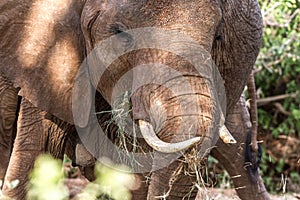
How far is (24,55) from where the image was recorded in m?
4.74

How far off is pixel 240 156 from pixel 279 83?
284cm

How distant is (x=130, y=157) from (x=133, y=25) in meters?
0.73

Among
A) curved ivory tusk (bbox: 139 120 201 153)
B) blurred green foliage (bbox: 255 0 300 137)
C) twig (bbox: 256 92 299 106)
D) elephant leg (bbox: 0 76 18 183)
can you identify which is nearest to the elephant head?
curved ivory tusk (bbox: 139 120 201 153)

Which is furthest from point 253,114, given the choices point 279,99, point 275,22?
point 279,99

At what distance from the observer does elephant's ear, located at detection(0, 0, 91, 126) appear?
15.1 ft

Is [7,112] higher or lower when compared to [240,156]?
higher

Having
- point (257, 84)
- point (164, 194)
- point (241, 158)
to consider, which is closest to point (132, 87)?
point (164, 194)

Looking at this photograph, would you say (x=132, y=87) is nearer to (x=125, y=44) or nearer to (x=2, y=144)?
(x=125, y=44)

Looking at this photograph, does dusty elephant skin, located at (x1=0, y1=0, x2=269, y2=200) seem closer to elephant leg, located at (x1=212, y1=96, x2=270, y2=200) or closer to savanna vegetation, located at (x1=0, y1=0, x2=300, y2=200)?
elephant leg, located at (x1=212, y1=96, x2=270, y2=200)

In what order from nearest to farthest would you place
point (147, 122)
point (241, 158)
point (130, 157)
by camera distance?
point (147, 122) → point (130, 157) → point (241, 158)

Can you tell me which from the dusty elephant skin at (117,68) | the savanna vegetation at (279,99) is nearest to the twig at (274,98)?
the savanna vegetation at (279,99)

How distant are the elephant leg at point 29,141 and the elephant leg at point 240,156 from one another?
4.57ft

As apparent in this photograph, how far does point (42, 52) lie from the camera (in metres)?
4.69

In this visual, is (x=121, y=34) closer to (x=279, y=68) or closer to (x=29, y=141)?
(x=29, y=141)
